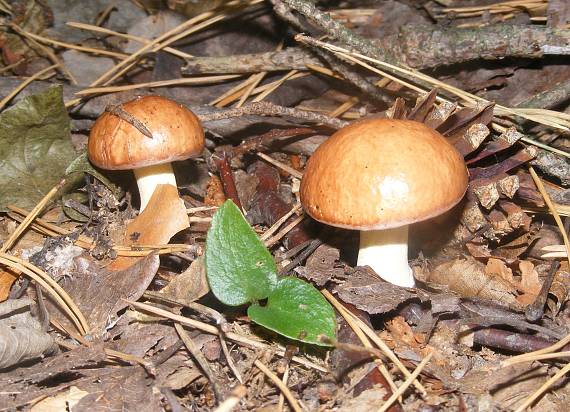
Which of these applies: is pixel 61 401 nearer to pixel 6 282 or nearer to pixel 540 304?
pixel 6 282

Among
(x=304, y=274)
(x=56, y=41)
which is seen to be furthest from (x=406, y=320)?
(x=56, y=41)

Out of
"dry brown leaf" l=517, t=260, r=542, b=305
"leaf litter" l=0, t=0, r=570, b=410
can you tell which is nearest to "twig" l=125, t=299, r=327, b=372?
"leaf litter" l=0, t=0, r=570, b=410

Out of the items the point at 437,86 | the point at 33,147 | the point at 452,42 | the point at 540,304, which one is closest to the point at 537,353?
the point at 540,304

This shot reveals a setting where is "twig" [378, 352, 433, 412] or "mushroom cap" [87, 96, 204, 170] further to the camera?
"mushroom cap" [87, 96, 204, 170]

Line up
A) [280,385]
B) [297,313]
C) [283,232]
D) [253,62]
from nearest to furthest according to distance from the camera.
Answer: [280,385] < [297,313] < [283,232] < [253,62]

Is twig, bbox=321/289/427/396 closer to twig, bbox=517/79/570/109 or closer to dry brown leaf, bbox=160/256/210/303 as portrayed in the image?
dry brown leaf, bbox=160/256/210/303

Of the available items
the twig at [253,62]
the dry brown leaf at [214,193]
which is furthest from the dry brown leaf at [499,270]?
the twig at [253,62]

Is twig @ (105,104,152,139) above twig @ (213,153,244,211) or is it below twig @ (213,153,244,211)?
above
